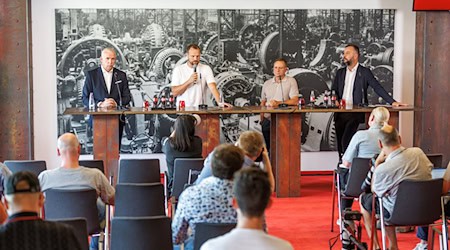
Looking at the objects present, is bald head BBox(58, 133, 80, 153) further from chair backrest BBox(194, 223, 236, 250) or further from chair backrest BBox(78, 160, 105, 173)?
chair backrest BBox(194, 223, 236, 250)

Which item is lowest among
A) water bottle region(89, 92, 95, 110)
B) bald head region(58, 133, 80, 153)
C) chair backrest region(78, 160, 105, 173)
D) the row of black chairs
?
the row of black chairs

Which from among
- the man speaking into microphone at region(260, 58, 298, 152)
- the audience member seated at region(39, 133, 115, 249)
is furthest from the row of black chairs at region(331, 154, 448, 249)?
the man speaking into microphone at region(260, 58, 298, 152)

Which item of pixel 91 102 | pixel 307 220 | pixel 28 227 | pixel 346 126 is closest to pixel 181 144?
pixel 307 220

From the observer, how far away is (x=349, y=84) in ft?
35.6

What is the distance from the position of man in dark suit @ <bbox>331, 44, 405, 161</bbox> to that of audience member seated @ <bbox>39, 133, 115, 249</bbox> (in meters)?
4.91

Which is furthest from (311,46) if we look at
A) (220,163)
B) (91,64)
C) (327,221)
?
(220,163)

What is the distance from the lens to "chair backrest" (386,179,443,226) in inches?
244

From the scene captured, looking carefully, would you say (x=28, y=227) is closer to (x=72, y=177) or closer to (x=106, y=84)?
(x=72, y=177)

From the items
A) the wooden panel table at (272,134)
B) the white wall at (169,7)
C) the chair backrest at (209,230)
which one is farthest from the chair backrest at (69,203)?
the white wall at (169,7)

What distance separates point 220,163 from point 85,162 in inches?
121

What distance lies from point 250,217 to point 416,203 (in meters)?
3.12

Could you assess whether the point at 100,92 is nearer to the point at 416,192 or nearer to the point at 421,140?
the point at 421,140

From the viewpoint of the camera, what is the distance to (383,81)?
39.8ft

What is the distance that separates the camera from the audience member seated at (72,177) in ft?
19.9
